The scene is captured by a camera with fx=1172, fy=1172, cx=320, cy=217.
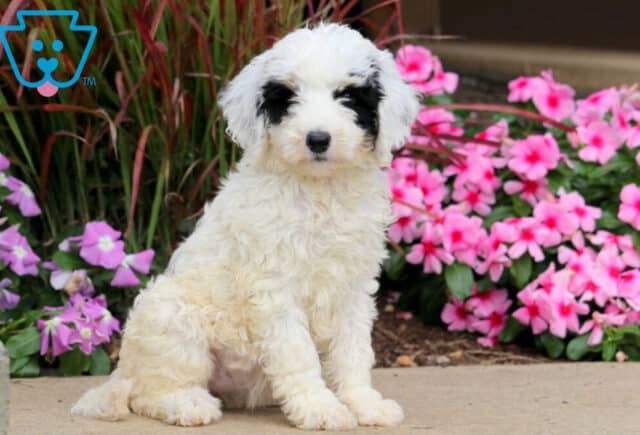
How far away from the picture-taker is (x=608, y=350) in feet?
15.9

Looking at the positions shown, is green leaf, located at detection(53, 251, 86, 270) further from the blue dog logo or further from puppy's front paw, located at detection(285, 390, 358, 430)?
puppy's front paw, located at detection(285, 390, 358, 430)

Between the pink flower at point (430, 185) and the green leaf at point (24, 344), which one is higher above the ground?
the pink flower at point (430, 185)

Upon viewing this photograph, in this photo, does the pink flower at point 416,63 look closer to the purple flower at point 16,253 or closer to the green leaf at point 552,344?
the green leaf at point 552,344

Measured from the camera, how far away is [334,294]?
3.65 meters

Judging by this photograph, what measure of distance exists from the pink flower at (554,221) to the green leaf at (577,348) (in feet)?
1.41

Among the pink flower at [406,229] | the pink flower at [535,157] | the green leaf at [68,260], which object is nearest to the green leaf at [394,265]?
the pink flower at [406,229]

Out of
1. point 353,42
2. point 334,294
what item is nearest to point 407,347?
point 334,294

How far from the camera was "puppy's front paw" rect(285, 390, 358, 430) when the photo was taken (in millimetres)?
3535

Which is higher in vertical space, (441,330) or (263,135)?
(263,135)

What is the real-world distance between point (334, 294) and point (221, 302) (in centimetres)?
36

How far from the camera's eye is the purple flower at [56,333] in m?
4.43

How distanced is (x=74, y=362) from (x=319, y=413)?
1.42 metres

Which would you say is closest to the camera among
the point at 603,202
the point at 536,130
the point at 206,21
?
the point at 206,21

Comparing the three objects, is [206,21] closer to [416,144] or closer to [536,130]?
[416,144]
